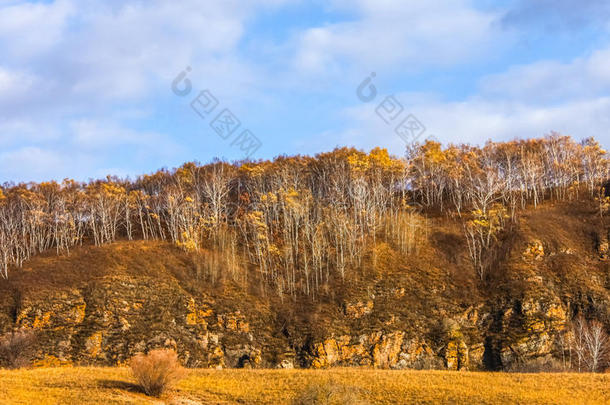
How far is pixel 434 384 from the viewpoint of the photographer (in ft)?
126

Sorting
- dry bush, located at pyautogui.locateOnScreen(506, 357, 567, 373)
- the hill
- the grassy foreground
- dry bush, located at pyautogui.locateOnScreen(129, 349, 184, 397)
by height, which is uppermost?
the hill

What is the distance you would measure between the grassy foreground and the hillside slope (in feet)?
52.6

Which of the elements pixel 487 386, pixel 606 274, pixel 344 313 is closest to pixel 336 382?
pixel 487 386

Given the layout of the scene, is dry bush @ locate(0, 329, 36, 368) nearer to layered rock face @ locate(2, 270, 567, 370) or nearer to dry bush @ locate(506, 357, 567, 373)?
layered rock face @ locate(2, 270, 567, 370)

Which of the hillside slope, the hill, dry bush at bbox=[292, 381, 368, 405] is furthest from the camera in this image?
the hill

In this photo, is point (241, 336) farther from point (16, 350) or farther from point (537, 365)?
point (537, 365)

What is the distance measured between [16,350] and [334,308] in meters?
31.1

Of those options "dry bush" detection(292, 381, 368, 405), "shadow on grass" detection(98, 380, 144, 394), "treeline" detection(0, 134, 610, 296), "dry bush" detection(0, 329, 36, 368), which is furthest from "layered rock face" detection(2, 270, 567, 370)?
"dry bush" detection(292, 381, 368, 405)

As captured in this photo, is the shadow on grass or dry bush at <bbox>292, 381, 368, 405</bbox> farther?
the shadow on grass

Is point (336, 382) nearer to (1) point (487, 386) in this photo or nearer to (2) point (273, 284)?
(1) point (487, 386)

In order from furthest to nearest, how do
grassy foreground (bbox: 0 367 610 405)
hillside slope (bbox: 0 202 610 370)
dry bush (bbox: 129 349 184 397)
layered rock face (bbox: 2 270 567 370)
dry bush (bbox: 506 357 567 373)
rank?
hillside slope (bbox: 0 202 610 370), layered rock face (bbox: 2 270 567 370), dry bush (bbox: 506 357 567 373), dry bush (bbox: 129 349 184 397), grassy foreground (bbox: 0 367 610 405)

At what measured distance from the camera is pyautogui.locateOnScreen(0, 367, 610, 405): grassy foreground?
33.9 m

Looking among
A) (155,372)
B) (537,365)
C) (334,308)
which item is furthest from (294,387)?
(537,365)

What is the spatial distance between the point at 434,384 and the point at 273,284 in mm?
32868
